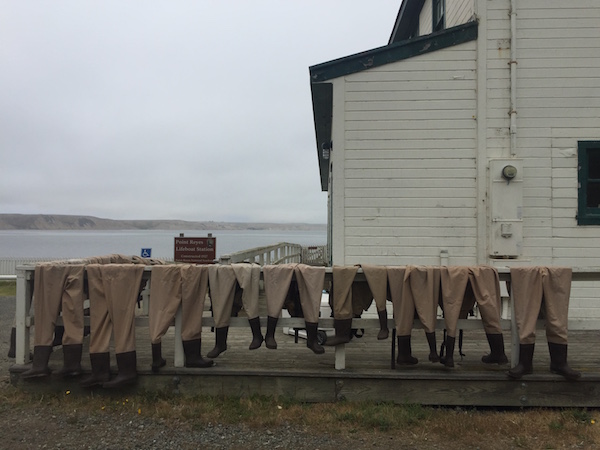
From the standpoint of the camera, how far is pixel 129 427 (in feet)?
12.2

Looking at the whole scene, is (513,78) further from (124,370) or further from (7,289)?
(7,289)

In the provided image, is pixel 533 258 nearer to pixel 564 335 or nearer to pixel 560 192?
pixel 560 192

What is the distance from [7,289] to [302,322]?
14.9 meters

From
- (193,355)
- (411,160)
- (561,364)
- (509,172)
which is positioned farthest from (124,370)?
(509,172)

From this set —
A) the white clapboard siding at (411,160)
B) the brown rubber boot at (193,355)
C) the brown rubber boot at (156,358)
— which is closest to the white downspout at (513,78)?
the white clapboard siding at (411,160)

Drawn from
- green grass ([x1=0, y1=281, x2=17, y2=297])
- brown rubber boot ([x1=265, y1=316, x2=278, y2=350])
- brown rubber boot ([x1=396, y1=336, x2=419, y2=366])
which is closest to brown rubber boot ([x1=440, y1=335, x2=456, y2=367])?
brown rubber boot ([x1=396, y1=336, x2=419, y2=366])

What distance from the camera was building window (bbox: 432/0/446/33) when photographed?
312 inches

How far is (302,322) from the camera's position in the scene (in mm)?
4188

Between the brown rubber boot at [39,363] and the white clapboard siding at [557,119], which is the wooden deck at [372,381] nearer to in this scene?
the brown rubber boot at [39,363]

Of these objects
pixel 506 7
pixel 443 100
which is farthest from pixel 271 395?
pixel 506 7

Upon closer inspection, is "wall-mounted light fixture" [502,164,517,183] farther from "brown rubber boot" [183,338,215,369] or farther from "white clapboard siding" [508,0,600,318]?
"brown rubber boot" [183,338,215,369]

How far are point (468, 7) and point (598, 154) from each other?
9.14 feet

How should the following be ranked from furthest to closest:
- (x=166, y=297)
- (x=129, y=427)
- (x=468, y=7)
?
(x=468, y=7), (x=166, y=297), (x=129, y=427)

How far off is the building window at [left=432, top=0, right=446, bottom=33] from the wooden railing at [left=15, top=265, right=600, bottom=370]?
18.2 feet
